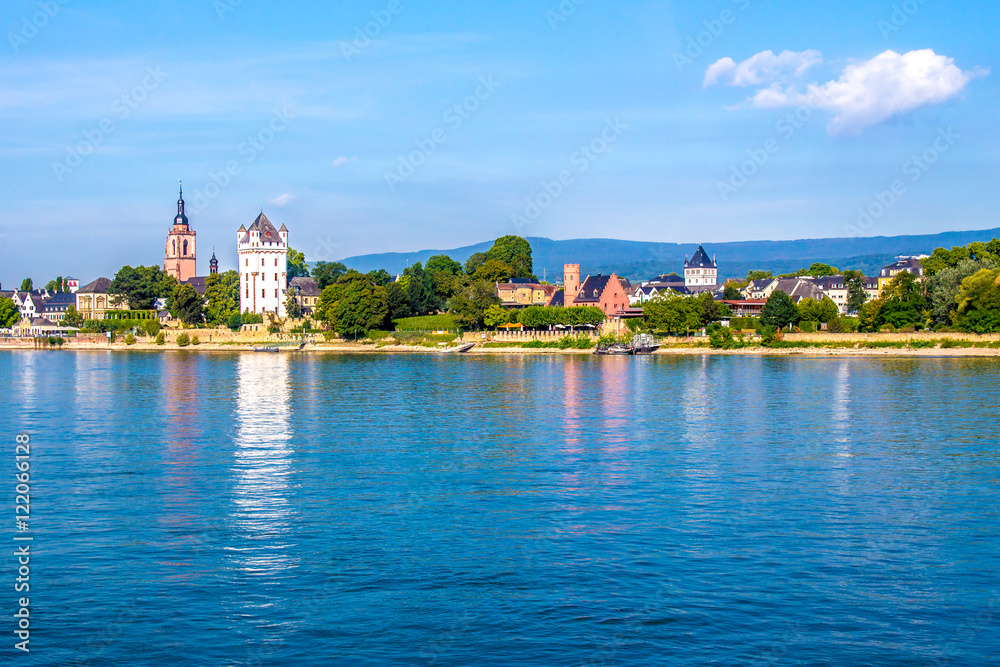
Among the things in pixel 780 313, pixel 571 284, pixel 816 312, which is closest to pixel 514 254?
pixel 571 284

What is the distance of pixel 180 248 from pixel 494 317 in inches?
3533

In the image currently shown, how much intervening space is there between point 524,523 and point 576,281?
10324 centimetres

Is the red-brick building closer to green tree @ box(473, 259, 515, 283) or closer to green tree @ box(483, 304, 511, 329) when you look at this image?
green tree @ box(473, 259, 515, 283)

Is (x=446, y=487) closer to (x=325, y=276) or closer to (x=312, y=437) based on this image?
(x=312, y=437)

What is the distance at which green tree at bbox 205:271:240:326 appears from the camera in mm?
119875

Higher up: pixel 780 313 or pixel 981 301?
pixel 981 301

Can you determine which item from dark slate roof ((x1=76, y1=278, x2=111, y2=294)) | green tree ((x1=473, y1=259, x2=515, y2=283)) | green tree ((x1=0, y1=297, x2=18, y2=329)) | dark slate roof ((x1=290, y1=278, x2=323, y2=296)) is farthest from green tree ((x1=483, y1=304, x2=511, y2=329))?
green tree ((x1=0, y1=297, x2=18, y2=329))

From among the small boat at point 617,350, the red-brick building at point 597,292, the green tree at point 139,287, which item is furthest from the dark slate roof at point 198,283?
the small boat at point 617,350

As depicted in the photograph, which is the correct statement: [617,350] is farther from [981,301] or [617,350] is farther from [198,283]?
[198,283]

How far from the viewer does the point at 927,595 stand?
591 inches

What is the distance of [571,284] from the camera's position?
121m

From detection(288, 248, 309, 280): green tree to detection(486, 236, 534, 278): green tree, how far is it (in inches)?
1127

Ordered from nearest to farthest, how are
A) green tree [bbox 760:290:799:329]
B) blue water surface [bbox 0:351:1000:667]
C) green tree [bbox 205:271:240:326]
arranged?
A: blue water surface [bbox 0:351:1000:667], green tree [bbox 760:290:799:329], green tree [bbox 205:271:240:326]

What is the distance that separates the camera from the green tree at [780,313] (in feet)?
294
